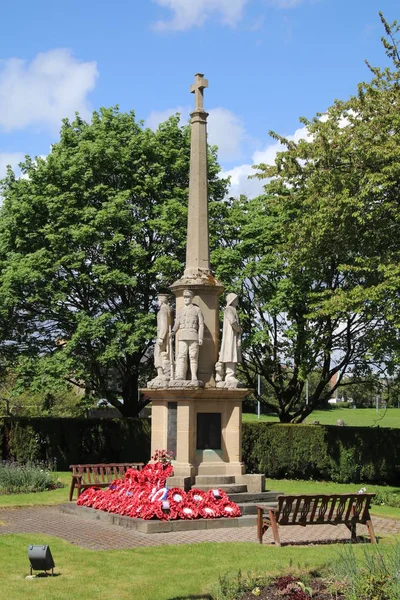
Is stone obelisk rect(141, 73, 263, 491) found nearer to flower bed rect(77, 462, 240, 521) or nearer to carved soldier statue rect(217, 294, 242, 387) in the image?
carved soldier statue rect(217, 294, 242, 387)

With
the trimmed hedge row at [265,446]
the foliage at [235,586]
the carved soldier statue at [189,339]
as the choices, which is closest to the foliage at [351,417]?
the trimmed hedge row at [265,446]

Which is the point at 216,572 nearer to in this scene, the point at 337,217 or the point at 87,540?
the point at 87,540

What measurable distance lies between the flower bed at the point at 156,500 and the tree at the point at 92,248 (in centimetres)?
859

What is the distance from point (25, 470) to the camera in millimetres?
20438

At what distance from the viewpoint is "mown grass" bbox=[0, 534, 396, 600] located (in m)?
8.71

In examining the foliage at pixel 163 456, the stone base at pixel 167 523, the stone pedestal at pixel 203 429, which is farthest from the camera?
the foliage at pixel 163 456

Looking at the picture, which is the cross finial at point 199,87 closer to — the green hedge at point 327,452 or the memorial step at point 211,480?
the memorial step at point 211,480

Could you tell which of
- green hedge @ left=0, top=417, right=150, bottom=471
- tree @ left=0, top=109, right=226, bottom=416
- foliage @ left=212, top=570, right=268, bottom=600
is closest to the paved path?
foliage @ left=212, top=570, right=268, bottom=600

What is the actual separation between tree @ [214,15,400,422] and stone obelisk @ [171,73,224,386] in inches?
160

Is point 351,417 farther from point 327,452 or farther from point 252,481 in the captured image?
point 252,481

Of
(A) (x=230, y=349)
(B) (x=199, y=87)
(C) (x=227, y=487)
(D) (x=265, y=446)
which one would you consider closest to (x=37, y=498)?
(C) (x=227, y=487)

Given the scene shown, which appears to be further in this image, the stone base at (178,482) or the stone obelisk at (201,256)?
the stone obelisk at (201,256)

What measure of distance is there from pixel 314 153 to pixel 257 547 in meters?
12.7

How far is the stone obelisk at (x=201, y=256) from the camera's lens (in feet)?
56.1
